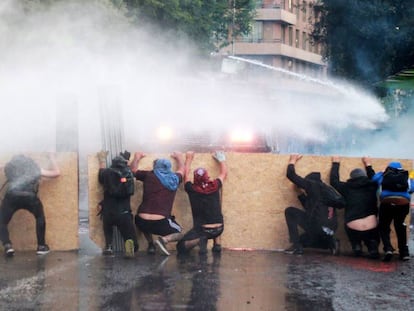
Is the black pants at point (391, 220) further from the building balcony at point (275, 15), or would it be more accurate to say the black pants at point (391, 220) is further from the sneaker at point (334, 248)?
the building balcony at point (275, 15)

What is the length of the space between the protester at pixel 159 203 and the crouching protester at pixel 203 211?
0.61ft

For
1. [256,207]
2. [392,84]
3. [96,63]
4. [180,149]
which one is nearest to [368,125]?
[392,84]

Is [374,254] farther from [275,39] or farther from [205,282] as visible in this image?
[275,39]

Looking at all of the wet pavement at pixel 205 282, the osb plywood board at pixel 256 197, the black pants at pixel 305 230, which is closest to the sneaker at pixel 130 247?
the wet pavement at pixel 205 282

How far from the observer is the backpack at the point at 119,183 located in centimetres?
1209

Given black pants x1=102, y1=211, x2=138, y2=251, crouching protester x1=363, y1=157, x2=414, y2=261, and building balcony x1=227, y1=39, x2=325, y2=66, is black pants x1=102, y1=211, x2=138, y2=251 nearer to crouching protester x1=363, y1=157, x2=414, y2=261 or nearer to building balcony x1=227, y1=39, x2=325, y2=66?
crouching protester x1=363, y1=157, x2=414, y2=261

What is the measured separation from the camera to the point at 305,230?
502 inches

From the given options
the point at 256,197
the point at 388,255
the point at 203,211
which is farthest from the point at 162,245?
the point at 388,255

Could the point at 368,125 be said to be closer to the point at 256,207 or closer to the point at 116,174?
the point at 256,207

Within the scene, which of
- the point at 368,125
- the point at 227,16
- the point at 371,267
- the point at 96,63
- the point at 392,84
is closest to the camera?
the point at 371,267

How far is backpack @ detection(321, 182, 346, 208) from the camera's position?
12.4 metres

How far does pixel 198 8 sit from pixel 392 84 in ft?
35.6

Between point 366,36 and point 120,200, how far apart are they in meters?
14.9

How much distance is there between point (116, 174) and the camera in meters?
12.1
